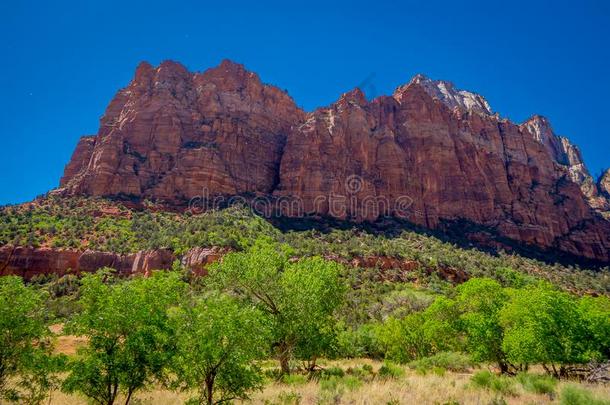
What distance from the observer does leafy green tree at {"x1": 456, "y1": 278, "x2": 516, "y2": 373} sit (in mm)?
20391

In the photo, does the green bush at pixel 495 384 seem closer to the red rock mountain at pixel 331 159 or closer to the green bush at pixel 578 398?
the green bush at pixel 578 398

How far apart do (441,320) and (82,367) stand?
26.7m

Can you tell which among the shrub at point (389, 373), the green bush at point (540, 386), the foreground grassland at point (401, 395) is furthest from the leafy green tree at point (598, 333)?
the shrub at point (389, 373)

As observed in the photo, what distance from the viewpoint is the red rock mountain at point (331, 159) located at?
3713 inches

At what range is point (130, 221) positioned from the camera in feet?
235

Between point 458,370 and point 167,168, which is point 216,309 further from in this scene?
point 167,168

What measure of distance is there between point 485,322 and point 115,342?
62.6ft

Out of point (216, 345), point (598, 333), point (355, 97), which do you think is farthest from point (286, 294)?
point (355, 97)

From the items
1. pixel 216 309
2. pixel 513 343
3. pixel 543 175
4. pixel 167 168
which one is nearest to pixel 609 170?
pixel 543 175

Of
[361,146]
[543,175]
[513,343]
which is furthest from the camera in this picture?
[543,175]

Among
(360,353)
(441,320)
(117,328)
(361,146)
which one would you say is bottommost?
(360,353)

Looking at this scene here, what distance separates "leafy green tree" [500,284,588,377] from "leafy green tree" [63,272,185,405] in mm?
15294

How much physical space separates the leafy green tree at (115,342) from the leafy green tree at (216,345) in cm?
61

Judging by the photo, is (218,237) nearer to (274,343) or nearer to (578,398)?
(274,343)
